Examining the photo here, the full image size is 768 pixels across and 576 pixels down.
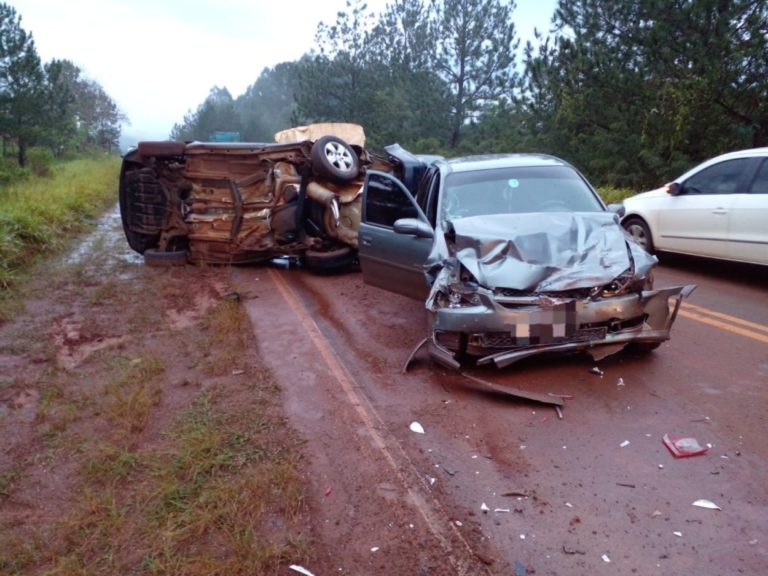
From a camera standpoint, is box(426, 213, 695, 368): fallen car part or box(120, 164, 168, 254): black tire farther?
box(120, 164, 168, 254): black tire

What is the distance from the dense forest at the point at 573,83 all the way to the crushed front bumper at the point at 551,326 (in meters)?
11.0

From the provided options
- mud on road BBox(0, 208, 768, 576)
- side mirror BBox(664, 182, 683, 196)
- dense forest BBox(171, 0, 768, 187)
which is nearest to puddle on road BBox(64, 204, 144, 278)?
mud on road BBox(0, 208, 768, 576)

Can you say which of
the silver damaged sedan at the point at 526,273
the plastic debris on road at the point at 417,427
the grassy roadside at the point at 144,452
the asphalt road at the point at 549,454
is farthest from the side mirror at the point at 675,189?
the plastic debris on road at the point at 417,427

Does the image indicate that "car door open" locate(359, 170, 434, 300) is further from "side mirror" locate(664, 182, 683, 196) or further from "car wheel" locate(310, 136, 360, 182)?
"side mirror" locate(664, 182, 683, 196)

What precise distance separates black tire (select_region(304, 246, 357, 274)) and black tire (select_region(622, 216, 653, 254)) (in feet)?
13.1

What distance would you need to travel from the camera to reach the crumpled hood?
14.7ft

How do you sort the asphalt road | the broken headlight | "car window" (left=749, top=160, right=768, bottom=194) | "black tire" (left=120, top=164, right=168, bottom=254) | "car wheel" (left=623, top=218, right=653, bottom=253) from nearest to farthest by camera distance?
→ the asphalt road, the broken headlight, "car window" (left=749, top=160, right=768, bottom=194), "car wheel" (left=623, top=218, right=653, bottom=253), "black tire" (left=120, top=164, right=168, bottom=254)

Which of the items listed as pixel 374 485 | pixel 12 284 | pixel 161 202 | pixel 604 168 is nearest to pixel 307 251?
pixel 161 202

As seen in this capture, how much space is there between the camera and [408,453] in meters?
3.77

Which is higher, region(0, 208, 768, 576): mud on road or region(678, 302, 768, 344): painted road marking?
region(678, 302, 768, 344): painted road marking

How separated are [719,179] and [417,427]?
18.8 feet

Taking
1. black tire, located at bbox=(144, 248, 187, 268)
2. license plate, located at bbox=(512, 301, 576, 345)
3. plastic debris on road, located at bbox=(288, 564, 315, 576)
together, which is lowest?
plastic debris on road, located at bbox=(288, 564, 315, 576)

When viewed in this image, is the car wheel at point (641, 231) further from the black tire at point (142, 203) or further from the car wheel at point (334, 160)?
the black tire at point (142, 203)

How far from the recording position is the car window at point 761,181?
7.12 metres
